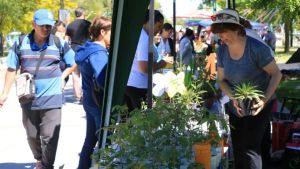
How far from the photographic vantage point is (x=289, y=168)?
18.0ft

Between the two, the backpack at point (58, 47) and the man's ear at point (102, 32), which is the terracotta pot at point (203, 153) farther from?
the backpack at point (58, 47)

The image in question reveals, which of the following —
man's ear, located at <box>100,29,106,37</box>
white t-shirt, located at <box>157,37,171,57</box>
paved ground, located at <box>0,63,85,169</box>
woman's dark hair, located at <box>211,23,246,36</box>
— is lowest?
paved ground, located at <box>0,63,85,169</box>

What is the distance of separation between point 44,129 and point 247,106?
2.32 meters

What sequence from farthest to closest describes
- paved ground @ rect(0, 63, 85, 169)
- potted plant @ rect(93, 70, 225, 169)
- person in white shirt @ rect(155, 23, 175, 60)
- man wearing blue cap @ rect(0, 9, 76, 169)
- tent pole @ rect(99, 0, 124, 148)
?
person in white shirt @ rect(155, 23, 175, 60) < paved ground @ rect(0, 63, 85, 169) < man wearing blue cap @ rect(0, 9, 76, 169) < tent pole @ rect(99, 0, 124, 148) < potted plant @ rect(93, 70, 225, 169)

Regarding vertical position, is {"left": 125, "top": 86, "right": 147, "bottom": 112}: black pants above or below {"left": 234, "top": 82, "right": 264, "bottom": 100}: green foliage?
below

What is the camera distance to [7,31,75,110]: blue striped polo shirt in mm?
5184

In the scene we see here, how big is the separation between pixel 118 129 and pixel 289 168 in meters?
2.84

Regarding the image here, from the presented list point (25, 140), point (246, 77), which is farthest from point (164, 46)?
point (246, 77)

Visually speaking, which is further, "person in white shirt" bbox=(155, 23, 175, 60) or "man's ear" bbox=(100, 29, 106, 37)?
"person in white shirt" bbox=(155, 23, 175, 60)

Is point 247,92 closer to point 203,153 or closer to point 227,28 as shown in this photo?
point 227,28

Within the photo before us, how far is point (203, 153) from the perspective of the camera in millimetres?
3139

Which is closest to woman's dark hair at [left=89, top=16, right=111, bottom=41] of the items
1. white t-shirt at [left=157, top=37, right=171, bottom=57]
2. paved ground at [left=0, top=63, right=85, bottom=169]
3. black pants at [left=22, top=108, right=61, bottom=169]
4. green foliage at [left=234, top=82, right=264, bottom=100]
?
black pants at [left=22, top=108, right=61, bottom=169]

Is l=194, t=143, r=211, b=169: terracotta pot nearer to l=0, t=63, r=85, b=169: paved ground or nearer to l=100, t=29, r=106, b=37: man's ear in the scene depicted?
l=100, t=29, r=106, b=37: man's ear

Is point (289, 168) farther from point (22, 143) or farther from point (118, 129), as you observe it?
point (22, 143)
